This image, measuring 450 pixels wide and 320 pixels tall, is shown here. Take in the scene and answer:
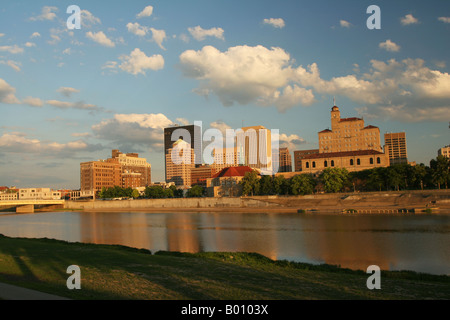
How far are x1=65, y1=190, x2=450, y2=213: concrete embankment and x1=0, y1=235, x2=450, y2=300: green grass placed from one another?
67377mm

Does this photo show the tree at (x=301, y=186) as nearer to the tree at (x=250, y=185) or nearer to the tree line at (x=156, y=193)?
the tree at (x=250, y=185)

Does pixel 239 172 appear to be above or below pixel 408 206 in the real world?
above

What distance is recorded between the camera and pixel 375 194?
95812 mm

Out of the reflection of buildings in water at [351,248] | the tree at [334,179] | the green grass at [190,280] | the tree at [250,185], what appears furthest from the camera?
the tree at [250,185]

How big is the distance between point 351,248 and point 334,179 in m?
80.4

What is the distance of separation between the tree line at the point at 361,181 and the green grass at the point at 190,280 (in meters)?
85.4

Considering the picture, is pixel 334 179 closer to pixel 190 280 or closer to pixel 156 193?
pixel 156 193


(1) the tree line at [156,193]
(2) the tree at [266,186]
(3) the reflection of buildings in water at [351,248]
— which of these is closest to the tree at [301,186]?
(2) the tree at [266,186]

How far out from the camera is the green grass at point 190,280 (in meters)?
13.3

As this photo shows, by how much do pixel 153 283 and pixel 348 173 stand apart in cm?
10873

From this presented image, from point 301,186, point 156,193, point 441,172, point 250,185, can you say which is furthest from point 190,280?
point 156,193

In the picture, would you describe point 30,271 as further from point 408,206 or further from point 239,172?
point 239,172

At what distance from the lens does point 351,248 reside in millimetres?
34500
